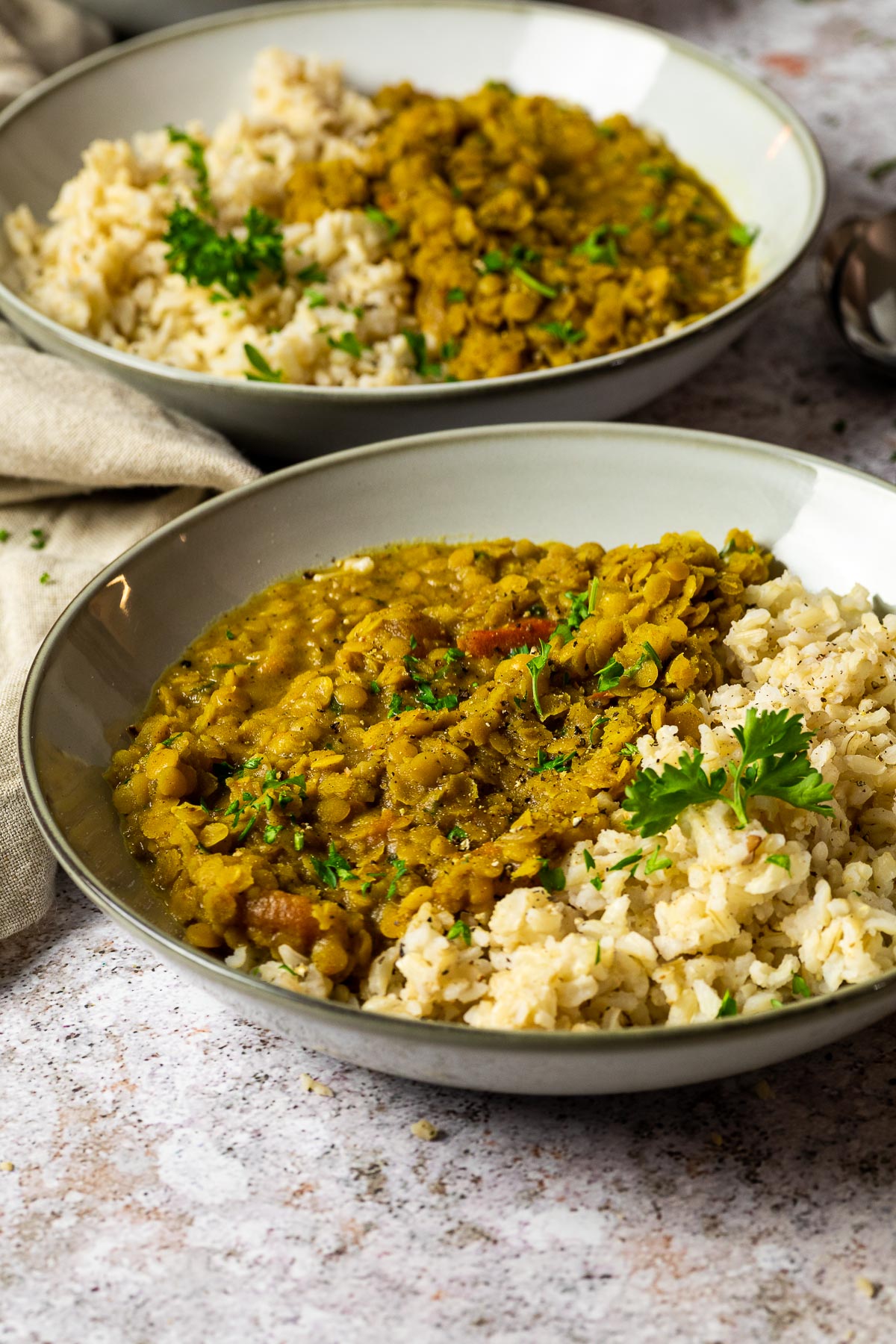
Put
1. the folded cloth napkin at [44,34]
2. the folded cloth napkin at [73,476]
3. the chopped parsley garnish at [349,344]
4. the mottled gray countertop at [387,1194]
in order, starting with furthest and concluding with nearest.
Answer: the folded cloth napkin at [44,34]
the chopped parsley garnish at [349,344]
the folded cloth napkin at [73,476]
the mottled gray countertop at [387,1194]

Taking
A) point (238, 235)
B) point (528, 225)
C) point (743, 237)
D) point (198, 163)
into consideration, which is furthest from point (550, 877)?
point (198, 163)

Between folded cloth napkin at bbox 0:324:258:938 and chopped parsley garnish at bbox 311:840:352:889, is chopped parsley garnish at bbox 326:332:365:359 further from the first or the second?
chopped parsley garnish at bbox 311:840:352:889

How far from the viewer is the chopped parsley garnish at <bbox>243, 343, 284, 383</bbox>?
3.73 m

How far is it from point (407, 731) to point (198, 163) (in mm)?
2592

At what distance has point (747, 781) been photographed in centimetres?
233

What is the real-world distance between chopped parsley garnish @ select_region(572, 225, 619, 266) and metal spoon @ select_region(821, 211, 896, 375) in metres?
0.70

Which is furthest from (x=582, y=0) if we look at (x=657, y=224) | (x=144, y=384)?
(x=144, y=384)

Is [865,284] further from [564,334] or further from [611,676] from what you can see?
[611,676]

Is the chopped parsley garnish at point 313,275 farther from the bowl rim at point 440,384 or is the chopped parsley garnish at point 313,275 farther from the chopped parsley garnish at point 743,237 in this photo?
the chopped parsley garnish at point 743,237

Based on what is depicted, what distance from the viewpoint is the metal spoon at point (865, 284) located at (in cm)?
419

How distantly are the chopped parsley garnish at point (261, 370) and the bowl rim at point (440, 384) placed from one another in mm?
53

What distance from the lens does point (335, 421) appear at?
11.8 feet

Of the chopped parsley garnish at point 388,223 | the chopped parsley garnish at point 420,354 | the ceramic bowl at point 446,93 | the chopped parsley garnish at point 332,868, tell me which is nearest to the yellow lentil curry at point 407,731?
the chopped parsley garnish at point 332,868

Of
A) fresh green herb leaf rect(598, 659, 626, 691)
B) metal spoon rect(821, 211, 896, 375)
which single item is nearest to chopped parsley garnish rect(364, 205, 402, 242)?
metal spoon rect(821, 211, 896, 375)
